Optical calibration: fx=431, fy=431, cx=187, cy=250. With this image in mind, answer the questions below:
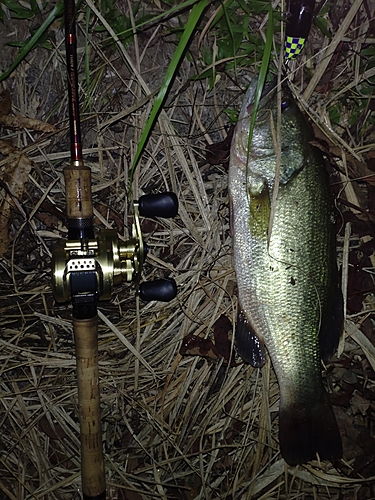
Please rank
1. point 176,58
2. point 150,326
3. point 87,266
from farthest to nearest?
point 150,326 < point 87,266 < point 176,58

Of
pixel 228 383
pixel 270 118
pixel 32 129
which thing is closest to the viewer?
pixel 270 118

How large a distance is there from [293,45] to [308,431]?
65.2 inches

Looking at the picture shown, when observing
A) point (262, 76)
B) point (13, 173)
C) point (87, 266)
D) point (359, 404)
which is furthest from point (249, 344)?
point (13, 173)

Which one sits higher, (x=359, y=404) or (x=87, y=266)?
(x=87, y=266)

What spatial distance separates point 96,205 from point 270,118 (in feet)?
→ 2.93

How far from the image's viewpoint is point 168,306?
208 centimetres

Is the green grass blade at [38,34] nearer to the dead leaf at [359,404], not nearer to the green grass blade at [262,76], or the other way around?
the green grass blade at [262,76]

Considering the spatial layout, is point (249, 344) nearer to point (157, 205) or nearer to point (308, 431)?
point (308, 431)

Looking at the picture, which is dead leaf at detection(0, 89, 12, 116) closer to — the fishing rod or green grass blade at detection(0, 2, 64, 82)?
green grass blade at detection(0, 2, 64, 82)

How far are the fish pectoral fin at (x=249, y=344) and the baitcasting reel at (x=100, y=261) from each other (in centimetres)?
50

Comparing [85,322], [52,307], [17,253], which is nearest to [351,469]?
[85,322]

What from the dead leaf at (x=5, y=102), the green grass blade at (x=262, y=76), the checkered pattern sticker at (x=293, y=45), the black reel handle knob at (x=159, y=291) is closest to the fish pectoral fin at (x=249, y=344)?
the black reel handle knob at (x=159, y=291)

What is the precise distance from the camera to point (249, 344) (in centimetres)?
192

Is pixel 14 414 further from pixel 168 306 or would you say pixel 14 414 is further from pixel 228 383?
pixel 228 383
